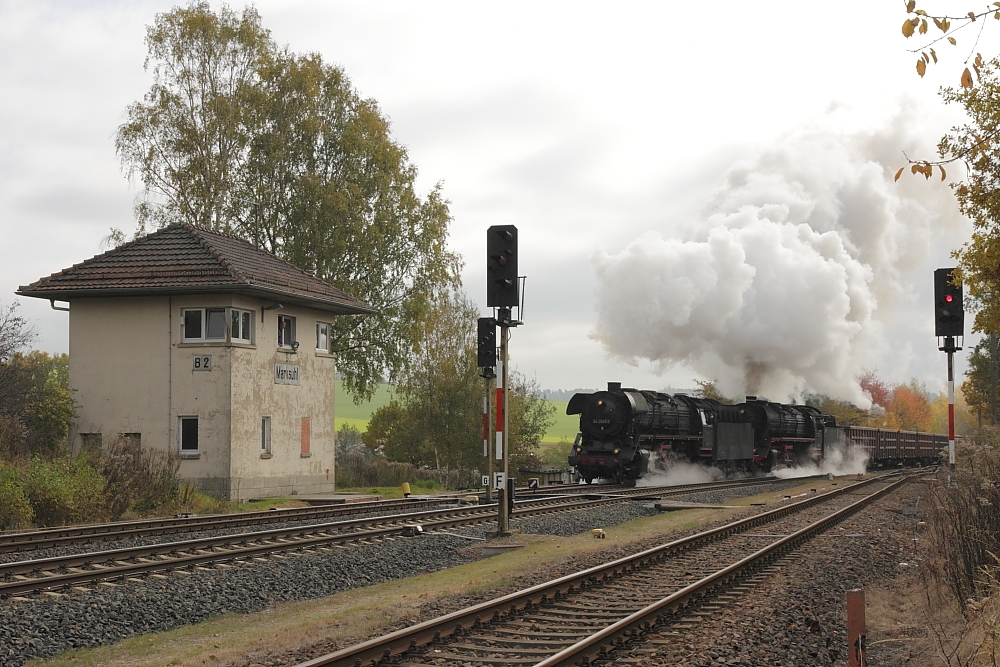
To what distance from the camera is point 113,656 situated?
7.80 metres

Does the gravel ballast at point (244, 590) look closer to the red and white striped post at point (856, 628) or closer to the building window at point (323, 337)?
the red and white striped post at point (856, 628)

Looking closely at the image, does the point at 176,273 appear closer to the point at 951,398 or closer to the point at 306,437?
the point at 306,437

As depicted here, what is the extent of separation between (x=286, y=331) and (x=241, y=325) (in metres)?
2.46

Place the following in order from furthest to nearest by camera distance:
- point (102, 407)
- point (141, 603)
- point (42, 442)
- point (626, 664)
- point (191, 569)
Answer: point (102, 407)
point (42, 442)
point (191, 569)
point (141, 603)
point (626, 664)

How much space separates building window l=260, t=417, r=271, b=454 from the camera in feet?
82.6

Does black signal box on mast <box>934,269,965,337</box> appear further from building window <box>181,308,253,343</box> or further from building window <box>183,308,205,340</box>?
building window <box>183,308,205,340</box>

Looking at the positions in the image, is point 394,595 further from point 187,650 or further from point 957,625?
point 957,625

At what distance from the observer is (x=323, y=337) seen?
1148 inches

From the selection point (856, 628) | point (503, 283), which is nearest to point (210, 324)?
point (503, 283)

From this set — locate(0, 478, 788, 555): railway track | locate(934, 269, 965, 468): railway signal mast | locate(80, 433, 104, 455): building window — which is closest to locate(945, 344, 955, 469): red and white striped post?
locate(934, 269, 965, 468): railway signal mast

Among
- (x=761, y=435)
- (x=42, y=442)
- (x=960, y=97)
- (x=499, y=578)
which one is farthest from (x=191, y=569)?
(x=761, y=435)

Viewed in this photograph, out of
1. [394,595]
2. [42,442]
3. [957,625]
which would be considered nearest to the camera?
[957,625]

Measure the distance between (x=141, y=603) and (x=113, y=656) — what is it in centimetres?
199

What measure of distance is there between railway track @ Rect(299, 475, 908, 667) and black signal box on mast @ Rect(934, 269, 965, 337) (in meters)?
10.1
